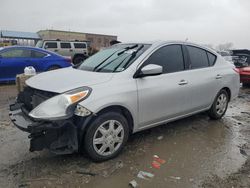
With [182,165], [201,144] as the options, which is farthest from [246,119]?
[182,165]

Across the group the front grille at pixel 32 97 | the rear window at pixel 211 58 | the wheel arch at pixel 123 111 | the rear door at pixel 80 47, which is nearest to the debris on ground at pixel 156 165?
the wheel arch at pixel 123 111

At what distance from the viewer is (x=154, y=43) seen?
4086 mm

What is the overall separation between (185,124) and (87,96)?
2.68 metres

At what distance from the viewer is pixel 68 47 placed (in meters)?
17.1

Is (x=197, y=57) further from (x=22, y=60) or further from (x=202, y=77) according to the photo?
(x=22, y=60)

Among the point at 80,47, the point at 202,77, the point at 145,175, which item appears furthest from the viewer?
the point at 80,47

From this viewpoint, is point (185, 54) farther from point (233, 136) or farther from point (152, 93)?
point (233, 136)

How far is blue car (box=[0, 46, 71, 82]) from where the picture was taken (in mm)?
8867

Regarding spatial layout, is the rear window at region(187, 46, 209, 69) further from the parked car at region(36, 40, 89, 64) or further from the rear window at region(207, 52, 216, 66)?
the parked car at region(36, 40, 89, 64)

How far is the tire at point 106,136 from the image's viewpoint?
316cm

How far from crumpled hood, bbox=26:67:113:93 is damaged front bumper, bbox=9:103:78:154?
0.44m

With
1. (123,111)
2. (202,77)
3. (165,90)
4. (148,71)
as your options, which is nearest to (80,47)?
(202,77)

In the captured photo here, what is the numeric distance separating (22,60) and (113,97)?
7102 mm

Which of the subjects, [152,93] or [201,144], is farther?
[201,144]
